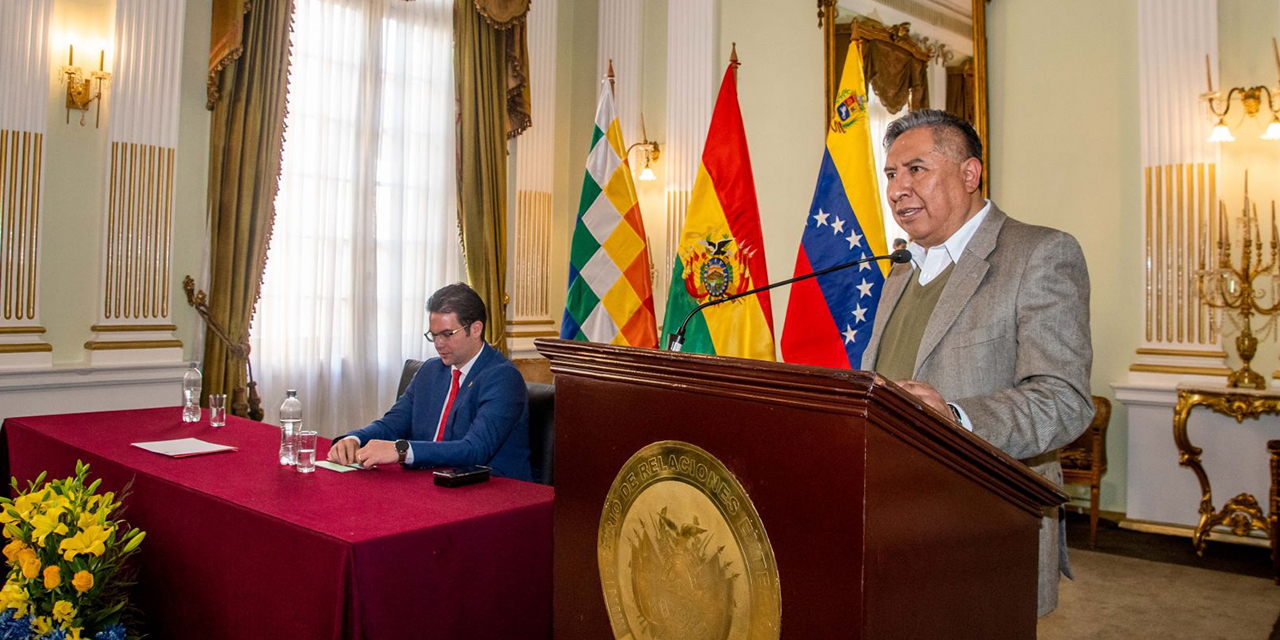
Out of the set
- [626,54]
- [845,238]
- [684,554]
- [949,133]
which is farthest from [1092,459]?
[684,554]

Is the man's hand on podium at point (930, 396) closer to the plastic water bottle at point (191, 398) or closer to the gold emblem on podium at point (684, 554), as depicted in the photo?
the gold emblem on podium at point (684, 554)

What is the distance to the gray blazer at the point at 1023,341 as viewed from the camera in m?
1.47

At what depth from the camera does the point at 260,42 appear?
5426 mm

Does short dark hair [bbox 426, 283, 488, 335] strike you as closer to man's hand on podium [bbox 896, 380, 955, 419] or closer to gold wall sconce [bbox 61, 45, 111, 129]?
man's hand on podium [bbox 896, 380, 955, 419]

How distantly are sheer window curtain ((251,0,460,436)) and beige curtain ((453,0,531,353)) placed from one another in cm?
13

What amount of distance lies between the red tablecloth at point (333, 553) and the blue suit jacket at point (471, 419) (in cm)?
21

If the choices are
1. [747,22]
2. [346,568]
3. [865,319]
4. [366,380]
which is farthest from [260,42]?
[346,568]

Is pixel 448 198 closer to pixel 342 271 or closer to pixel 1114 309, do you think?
pixel 342 271

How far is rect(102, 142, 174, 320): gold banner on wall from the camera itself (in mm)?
4906

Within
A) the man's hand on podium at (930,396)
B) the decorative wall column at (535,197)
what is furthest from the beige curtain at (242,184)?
the man's hand on podium at (930,396)

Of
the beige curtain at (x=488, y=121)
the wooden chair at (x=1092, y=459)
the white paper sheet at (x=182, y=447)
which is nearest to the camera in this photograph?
the white paper sheet at (x=182, y=447)

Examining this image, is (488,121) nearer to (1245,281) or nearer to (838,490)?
(1245,281)

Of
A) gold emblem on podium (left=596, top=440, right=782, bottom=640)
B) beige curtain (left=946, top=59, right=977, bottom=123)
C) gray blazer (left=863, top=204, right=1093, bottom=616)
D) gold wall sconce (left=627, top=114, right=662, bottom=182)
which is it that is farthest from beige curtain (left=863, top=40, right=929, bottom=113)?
gold emblem on podium (left=596, top=440, right=782, bottom=640)

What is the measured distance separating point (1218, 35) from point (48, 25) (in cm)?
627
